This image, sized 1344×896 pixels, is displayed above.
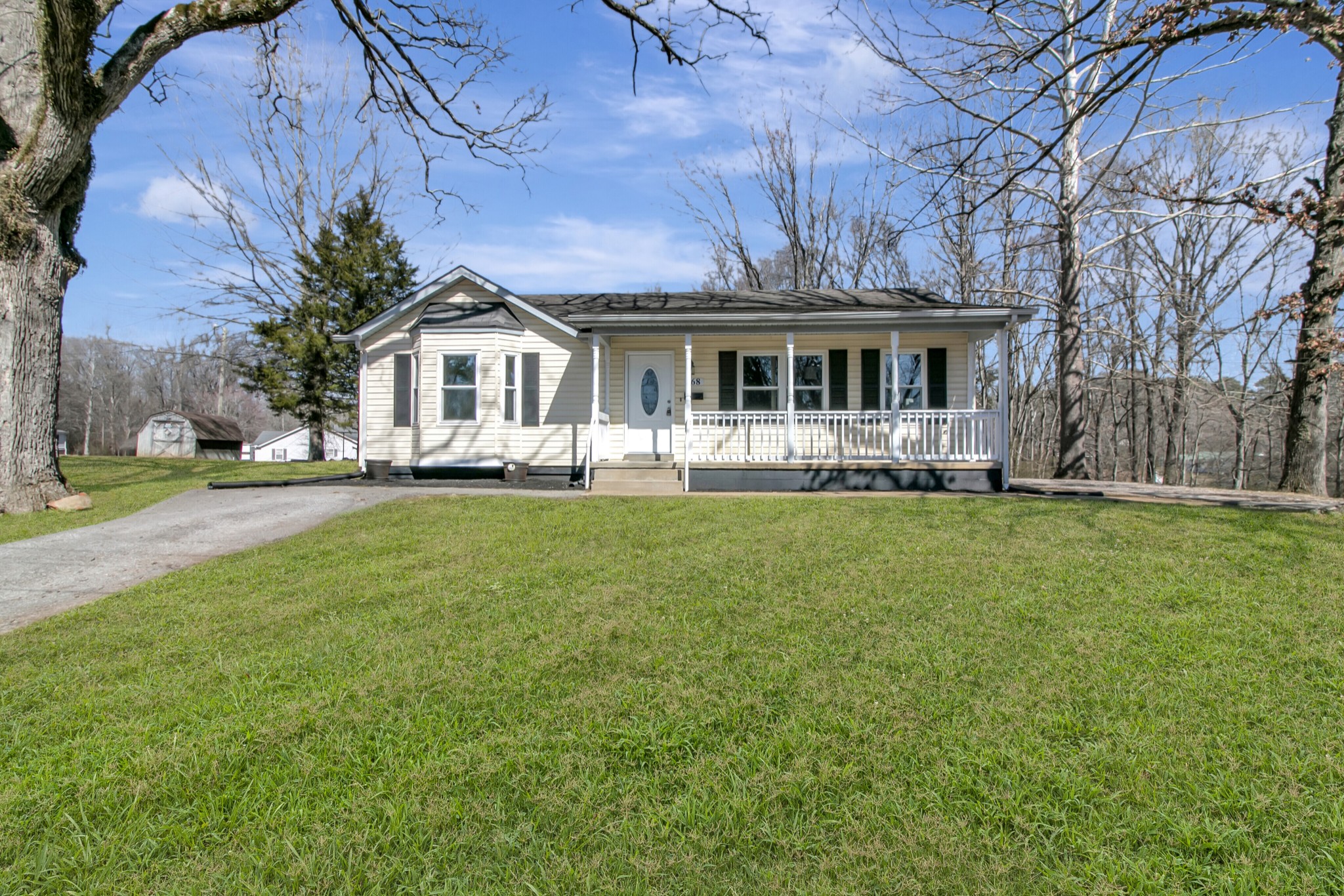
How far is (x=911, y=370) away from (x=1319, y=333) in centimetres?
645

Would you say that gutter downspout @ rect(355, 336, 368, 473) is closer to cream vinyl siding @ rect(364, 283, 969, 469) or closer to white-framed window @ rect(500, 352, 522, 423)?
cream vinyl siding @ rect(364, 283, 969, 469)

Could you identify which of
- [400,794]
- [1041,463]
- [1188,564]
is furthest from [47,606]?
[1041,463]

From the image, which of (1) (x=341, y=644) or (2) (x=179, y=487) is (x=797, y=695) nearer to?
(1) (x=341, y=644)

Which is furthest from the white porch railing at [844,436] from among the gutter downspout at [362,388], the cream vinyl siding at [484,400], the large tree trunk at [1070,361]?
the gutter downspout at [362,388]

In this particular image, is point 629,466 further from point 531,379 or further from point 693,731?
point 693,731

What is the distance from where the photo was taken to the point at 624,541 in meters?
7.42

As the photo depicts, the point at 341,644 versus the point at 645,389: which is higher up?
the point at 645,389

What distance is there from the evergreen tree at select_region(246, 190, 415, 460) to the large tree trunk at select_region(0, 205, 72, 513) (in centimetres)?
1227

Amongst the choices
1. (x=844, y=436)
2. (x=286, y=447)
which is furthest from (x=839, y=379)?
(x=286, y=447)

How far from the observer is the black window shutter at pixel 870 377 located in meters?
14.3

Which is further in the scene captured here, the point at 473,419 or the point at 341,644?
the point at 473,419

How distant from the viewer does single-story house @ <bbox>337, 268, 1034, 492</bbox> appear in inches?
508

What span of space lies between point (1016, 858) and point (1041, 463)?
115ft

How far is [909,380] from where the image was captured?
14.2 meters
